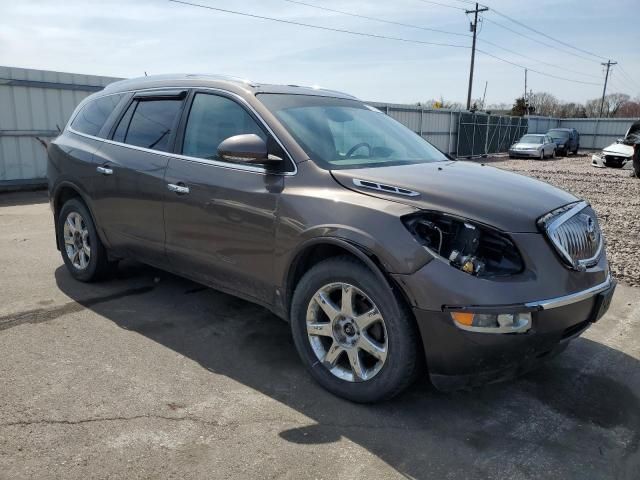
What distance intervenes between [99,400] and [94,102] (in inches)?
126

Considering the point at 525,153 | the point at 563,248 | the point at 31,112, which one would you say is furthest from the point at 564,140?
the point at 563,248

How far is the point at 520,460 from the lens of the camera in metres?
2.58

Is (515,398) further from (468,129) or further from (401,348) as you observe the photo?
(468,129)

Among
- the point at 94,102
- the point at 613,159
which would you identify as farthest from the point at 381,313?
the point at 613,159

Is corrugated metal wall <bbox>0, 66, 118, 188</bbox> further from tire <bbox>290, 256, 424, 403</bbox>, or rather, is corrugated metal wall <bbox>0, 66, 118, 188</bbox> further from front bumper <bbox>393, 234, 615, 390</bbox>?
front bumper <bbox>393, 234, 615, 390</bbox>

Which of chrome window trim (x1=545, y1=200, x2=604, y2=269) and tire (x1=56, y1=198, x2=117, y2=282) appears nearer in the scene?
chrome window trim (x1=545, y1=200, x2=604, y2=269)

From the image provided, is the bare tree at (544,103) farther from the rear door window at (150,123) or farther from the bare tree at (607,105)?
the rear door window at (150,123)

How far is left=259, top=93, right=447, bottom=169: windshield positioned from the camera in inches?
134

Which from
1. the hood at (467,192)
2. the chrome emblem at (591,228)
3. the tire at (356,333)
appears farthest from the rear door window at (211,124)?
the chrome emblem at (591,228)

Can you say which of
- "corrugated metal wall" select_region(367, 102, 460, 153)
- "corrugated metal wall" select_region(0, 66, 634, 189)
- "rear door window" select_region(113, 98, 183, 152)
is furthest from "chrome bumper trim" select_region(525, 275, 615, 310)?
"corrugated metal wall" select_region(367, 102, 460, 153)

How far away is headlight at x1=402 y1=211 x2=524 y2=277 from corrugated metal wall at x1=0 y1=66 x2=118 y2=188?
11.5 metres

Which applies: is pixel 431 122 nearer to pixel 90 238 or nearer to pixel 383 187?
pixel 90 238

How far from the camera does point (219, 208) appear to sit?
3543 mm

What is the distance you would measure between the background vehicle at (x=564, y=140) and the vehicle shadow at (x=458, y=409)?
29850 millimetres
